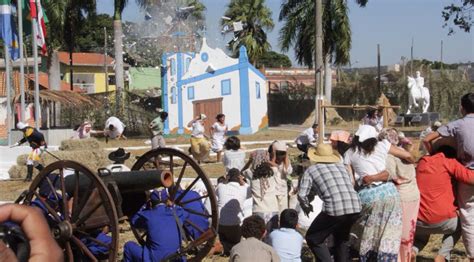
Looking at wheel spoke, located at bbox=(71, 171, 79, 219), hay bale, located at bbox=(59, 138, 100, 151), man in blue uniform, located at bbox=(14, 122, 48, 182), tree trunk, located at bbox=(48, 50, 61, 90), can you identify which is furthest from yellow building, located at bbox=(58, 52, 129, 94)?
wheel spoke, located at bbox=(71, 171, 79, 219)

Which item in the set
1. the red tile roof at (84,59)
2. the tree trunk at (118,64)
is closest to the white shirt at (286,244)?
the tree trunk at (118,64)

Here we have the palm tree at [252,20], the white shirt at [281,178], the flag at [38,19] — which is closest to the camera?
the white shirt at [281,178]

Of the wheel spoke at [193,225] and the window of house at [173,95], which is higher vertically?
the window of house at [173,95]

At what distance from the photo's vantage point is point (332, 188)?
6148 mm

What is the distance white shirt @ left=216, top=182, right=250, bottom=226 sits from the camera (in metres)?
7.80

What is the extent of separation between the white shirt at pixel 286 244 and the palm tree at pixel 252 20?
3965 cm

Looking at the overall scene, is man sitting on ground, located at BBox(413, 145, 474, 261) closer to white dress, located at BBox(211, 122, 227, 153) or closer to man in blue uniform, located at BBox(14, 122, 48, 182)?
man in blue uniform, located at BBox(14, 122, 48, 182)

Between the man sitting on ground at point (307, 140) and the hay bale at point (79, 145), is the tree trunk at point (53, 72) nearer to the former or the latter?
the hay bale at point (79, 145)

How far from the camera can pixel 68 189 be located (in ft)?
18.9

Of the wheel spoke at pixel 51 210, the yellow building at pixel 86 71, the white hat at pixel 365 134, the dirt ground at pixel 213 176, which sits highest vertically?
the yellow building at pixel 86 71

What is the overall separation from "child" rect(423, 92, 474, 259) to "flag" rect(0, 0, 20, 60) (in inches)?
714

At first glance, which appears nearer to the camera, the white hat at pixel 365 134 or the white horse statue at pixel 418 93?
the white hat at pixel 365 134

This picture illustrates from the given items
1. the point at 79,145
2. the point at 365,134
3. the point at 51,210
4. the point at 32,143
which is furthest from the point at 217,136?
the point at 51,210

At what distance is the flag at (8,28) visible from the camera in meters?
21.7
